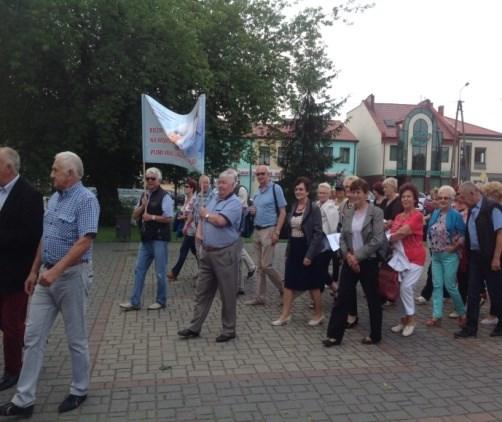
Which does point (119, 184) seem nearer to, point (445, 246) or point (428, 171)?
point (445, 246)

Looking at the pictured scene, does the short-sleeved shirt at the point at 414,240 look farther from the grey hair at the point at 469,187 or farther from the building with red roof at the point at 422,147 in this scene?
the building with red roof at the point at 422,147

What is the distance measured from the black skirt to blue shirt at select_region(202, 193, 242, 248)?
40.9 inches

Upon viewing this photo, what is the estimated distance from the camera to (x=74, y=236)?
13.8 feet

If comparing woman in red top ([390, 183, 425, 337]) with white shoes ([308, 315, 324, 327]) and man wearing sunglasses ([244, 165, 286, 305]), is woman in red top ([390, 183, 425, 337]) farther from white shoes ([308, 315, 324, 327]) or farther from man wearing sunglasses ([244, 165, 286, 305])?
man wearing sunglasses ([244, 165, 286, 305])

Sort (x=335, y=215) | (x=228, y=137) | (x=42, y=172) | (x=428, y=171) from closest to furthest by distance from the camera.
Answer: (x=335, y=215), (x=42, y=172), (x=228, y=137), (x=428, y=171)

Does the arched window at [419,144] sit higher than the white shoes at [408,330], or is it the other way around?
the arched window at [419,144]

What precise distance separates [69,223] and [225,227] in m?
2.15

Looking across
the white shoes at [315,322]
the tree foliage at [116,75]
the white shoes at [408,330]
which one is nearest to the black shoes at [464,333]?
the white shoes at [408,330]

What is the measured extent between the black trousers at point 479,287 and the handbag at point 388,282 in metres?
0.87

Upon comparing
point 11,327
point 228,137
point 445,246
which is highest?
point 228,137

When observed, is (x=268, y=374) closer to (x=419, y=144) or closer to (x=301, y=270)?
(x=301, y=270)

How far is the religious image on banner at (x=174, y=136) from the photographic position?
280 inches

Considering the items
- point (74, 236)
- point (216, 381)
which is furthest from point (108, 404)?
point (74, 236)

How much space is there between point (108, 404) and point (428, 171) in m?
57.2
